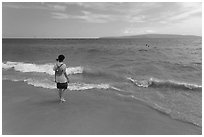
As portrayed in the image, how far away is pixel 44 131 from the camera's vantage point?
5160mm

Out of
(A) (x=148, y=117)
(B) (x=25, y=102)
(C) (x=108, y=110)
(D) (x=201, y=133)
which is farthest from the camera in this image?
(B) (x=25, y=102)

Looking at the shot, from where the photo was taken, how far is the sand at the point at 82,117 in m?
5.31

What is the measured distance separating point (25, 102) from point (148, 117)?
4.08 metres

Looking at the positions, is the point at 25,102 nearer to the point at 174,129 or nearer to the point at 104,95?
the point at 104,95

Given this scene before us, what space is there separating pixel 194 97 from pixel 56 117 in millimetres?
6001

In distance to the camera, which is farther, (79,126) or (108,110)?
(108,110)

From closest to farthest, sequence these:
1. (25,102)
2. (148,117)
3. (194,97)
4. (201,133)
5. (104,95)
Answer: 1. (201,133)
2. (148,117)
3. (25,102)
4. (104,95)
5. (194,97)

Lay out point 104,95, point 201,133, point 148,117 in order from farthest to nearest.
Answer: point 104,95
point 148,117
point 201,133

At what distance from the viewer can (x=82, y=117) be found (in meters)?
6.00

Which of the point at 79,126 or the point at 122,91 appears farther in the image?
the point at 122,91

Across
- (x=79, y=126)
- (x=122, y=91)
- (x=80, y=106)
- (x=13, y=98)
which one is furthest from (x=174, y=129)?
(x=13, y=98)

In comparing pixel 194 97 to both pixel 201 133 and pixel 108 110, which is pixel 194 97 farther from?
pixel 108 110

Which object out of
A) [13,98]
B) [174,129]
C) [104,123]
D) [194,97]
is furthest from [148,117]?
[13,98]

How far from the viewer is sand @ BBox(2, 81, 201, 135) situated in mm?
5312
